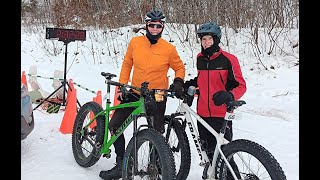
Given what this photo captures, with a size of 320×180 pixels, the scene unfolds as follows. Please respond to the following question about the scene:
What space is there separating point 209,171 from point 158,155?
468mm

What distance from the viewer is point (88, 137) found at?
4199mm

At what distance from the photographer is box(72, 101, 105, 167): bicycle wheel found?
155 inches

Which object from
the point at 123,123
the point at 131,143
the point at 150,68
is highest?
the point at 150,68

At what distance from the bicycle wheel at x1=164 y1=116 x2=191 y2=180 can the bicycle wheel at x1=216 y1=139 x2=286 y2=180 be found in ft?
1.85

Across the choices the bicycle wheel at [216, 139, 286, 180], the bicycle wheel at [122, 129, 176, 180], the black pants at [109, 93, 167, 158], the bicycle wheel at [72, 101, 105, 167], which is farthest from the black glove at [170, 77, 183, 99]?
the bicycle wheel at [72, 101, 105, 167]

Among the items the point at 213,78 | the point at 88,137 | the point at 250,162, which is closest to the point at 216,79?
the point at 213,78

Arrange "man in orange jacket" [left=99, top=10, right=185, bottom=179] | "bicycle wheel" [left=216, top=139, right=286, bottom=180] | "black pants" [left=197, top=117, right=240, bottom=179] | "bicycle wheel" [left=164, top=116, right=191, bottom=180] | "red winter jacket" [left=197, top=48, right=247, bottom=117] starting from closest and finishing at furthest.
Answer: "bicycle wheel" [left=216, top=139, right=286, bottom=180]
"red winter jacket" [left=197, top=48, right=247, bottom=117]
"black pants" [left=197, top=117, right=240, bottom=179]
"bicycle wheel" [left=164, top=116, right=191, bottom=180]
"man in orange jacket" [left=99, top=10, right=185, bottom=179]

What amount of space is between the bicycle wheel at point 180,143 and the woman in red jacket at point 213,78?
0.17 m

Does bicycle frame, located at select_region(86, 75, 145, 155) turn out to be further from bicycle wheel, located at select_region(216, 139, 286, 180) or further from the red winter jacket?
bicycle wheel, located at select_region(216, 139, 286, 180)

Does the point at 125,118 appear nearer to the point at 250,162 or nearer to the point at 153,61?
the point at 153,61

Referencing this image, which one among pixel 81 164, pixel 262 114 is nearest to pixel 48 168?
pixel 81 164

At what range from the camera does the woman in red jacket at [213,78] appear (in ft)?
10.8

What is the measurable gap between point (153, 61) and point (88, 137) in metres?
1.22

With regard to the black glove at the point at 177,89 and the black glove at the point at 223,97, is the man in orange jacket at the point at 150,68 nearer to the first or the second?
the black glove at the point at 177,89
